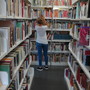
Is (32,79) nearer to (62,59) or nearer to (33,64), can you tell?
(33,64)

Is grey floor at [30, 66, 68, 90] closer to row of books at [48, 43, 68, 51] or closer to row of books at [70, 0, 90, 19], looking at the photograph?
row of books at [48, 43, 68, 51]

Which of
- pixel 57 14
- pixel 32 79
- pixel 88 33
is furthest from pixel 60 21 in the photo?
pixel 88 33

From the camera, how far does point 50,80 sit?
3705 mm

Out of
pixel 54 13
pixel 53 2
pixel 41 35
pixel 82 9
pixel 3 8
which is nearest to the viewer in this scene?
pixel 3 8

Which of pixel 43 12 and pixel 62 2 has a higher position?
pixel 62 2

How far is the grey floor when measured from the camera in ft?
11.0

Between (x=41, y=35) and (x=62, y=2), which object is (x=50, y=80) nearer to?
(x=41, y=35)

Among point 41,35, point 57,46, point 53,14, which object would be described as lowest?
point 57,46

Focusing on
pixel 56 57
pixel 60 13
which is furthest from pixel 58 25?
pixel 56 57

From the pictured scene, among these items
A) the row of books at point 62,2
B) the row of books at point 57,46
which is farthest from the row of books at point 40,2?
the row of books at point 57,46

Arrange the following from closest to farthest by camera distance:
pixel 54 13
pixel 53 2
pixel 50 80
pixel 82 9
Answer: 1. pixel 82 9
2. pixel 50 80
3. pixel 53 2
4. pixel 54 13

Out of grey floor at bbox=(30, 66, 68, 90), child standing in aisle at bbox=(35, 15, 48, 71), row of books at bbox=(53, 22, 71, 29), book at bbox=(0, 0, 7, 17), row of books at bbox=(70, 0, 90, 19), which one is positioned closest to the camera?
book at bbox=(0, 0, 7, 17)

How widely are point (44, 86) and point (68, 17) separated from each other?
2.31 metres

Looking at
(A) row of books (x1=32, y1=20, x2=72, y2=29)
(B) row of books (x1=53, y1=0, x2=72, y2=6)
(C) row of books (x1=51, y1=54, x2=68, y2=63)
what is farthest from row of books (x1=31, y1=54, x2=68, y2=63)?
(B) row of books (x1=53, y1=0, x2=72, y2=6)
